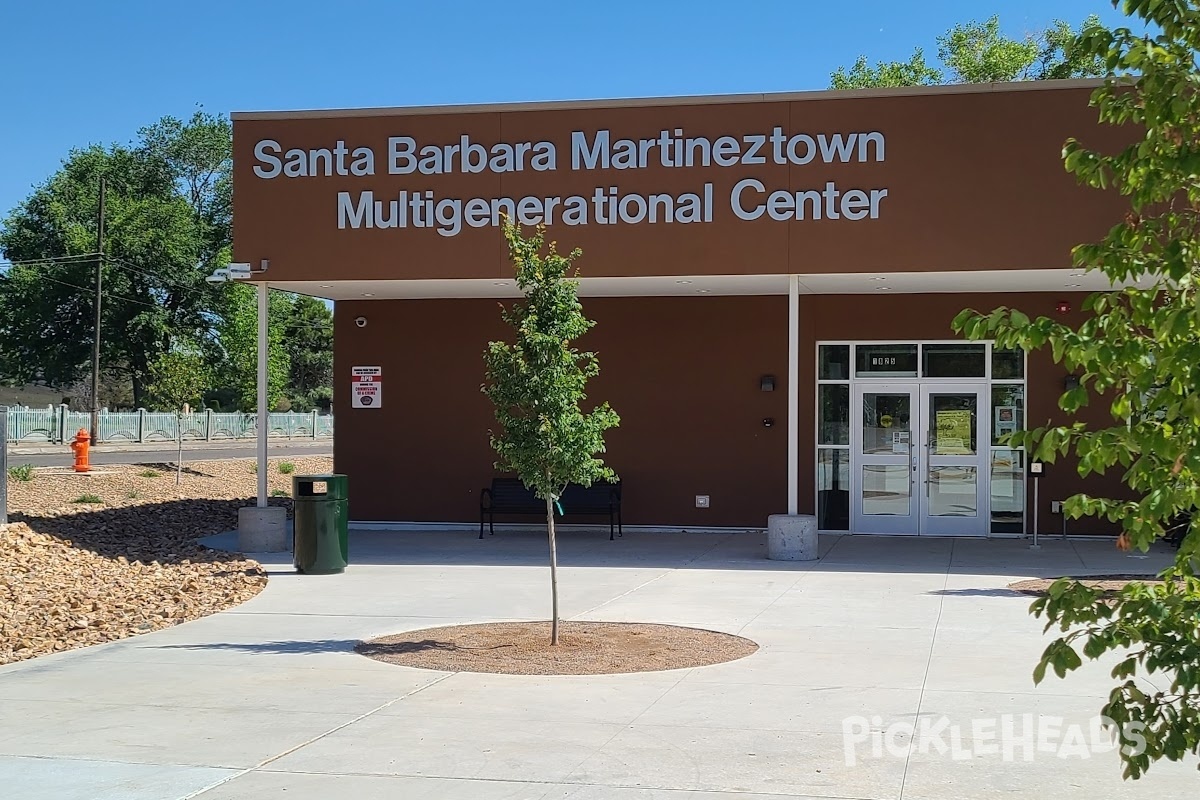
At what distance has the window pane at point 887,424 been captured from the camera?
1838 cm

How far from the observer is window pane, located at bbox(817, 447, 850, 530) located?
1864 cm

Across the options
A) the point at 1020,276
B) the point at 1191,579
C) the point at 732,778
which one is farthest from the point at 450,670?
the point at 1020,276

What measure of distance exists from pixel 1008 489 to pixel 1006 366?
1.80 metres

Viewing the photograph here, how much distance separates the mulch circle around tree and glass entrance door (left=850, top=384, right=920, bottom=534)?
26.6 ft

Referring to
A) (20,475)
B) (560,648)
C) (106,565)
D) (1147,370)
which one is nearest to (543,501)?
(106,565)

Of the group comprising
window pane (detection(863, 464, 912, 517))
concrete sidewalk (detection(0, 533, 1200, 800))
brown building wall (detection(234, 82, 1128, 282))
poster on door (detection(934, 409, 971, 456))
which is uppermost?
brown building wall (detection(234, 82, 1128, 282))

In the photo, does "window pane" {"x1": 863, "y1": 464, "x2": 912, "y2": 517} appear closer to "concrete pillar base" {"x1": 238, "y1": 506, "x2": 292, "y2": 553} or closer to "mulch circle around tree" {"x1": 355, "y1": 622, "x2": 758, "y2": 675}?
"mulch circle around tree" {"x1": 355, "y1": 622, "x2": 758, "y2": 675}

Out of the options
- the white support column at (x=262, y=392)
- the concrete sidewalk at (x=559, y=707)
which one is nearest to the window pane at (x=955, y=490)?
the concrete sidewalk at (x=559, y=707)

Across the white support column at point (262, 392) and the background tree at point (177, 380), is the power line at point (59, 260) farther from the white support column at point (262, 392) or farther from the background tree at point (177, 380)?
the white support column at point (262, 392)

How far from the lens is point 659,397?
1925 centimetres

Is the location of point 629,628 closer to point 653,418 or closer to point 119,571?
point 119,571

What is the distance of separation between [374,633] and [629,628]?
2.26 meters

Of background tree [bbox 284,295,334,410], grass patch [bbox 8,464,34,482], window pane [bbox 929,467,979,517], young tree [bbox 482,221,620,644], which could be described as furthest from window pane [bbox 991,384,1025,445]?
background tree [bbox 284,295,334,410]

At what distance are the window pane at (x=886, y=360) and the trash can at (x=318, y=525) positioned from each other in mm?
8077
